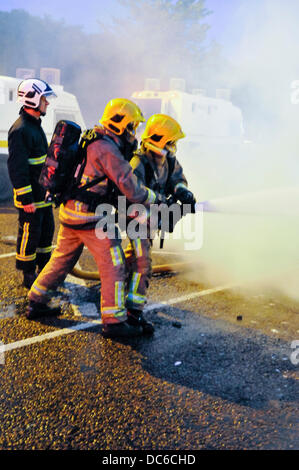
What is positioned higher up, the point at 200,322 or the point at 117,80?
the point at 117,80

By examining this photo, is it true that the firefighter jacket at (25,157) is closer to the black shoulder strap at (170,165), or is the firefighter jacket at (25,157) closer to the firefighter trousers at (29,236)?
the firefighter trousers at (29,236)

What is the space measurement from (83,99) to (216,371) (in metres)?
25.9

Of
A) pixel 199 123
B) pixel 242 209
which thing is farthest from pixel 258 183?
pixel 242 209

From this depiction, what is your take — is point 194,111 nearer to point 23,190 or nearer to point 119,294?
point 23,190

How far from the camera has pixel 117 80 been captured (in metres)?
27.8

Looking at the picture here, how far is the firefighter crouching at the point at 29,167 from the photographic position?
15.3 ft

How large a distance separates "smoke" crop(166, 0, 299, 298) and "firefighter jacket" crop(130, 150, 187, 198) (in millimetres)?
1382

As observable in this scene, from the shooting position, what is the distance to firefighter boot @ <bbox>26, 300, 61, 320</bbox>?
4160mm

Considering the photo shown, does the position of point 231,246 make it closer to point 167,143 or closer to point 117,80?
point 167,143

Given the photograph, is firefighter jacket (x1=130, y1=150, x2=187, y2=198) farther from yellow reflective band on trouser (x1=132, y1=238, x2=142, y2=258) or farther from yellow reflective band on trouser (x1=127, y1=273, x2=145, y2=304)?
yellow reflective band on trouser (x1=127, y1=273, x2=145, y2=304)

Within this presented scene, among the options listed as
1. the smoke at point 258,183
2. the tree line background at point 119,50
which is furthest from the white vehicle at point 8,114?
the tree line background at point 119,50

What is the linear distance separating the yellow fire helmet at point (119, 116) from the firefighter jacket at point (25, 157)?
46.5 inches

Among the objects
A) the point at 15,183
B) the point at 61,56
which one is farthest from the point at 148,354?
the point at 61,56

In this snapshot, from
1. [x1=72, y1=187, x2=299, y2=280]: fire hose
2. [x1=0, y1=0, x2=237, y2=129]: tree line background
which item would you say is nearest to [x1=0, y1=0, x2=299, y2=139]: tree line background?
[x1=0, y1=0, x2=237, y2=129]: tree line background
